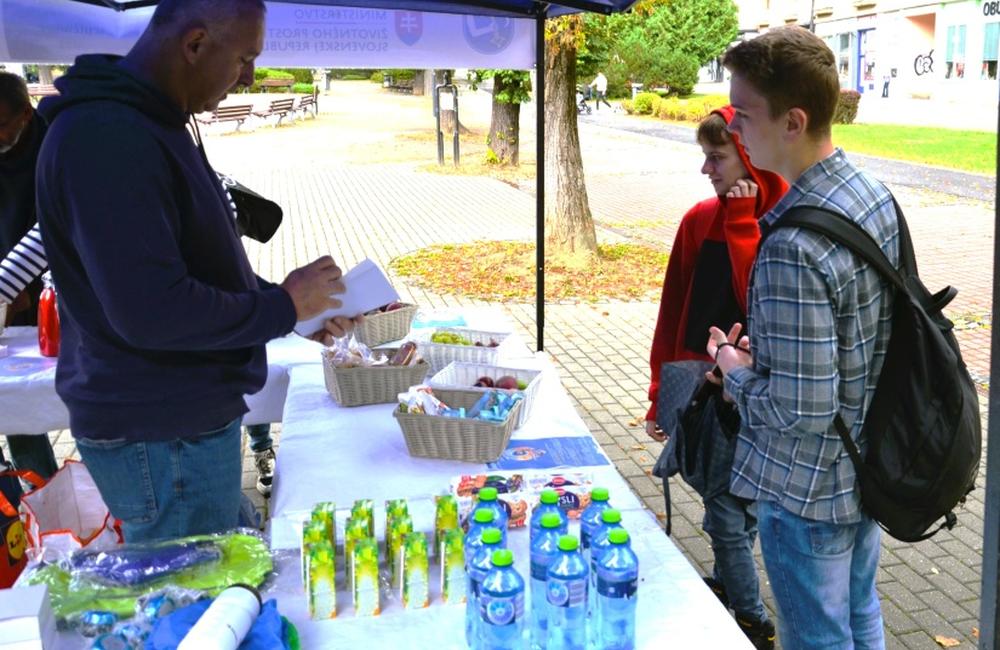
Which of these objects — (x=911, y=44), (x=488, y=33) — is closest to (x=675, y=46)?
(x=911, y=44)

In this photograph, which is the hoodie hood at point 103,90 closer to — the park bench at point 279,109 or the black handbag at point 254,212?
the black handbag at point 254,212

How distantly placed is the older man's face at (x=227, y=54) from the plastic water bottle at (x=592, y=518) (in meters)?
Result: 1.18

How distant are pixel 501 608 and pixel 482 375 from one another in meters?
1.47

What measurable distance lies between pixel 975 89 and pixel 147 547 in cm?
3920

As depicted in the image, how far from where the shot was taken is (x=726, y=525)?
2.82 metres

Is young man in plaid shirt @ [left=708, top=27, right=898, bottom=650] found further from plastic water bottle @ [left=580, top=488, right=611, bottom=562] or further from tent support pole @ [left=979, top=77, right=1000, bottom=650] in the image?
plastic water bottle @ [left=580, top=488, right=611, bottom=562]

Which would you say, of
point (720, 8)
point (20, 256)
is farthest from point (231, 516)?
point (720, 8)

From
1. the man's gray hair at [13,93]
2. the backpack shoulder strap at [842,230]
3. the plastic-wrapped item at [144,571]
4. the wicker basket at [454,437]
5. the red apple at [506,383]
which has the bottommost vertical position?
the plastic-wrapped item at [144,571]

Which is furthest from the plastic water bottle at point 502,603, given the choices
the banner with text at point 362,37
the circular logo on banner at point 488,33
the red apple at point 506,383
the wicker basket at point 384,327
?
the circular logo on banner at point 488,33

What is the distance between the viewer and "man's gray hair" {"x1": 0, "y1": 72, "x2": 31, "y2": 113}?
3.26 meters

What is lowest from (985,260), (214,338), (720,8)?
(985,260)

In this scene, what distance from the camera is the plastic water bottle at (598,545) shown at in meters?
1.52

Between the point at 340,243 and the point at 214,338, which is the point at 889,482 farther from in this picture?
the point at 340,243

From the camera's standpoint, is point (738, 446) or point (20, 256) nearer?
point (738, 446)
